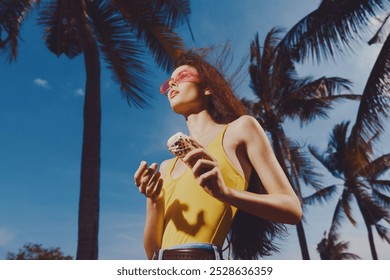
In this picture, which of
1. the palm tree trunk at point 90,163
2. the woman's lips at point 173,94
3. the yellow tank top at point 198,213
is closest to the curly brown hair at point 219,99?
the woman's lips at point 173,94

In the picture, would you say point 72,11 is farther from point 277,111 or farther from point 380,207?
point 380,207

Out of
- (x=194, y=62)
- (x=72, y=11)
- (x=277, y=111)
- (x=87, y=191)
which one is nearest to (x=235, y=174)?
(x=194, y=62)

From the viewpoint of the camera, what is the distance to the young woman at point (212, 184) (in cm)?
150

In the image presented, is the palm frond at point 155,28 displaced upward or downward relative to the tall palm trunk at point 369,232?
downward

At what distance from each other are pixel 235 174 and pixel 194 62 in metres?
0.67

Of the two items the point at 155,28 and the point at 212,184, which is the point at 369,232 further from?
the point at 212,184

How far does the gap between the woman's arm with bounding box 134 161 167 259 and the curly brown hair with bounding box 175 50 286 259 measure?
35 cm

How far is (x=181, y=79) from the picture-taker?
196 cm

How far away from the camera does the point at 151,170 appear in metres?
1.56

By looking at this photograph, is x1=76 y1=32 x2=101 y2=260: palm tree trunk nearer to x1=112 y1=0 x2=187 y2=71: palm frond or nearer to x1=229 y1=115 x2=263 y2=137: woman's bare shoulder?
x1=112 y1=0 x2=187 y2=71: palm frond

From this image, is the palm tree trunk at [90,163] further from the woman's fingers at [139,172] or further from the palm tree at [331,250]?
the palm tree at [331,250]

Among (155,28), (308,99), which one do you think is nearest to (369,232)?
(308,99)

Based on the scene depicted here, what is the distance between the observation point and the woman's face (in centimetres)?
192

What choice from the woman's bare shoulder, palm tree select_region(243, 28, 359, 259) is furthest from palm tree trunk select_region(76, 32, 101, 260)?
palm tree select_region(243, 28, 359, 259)
